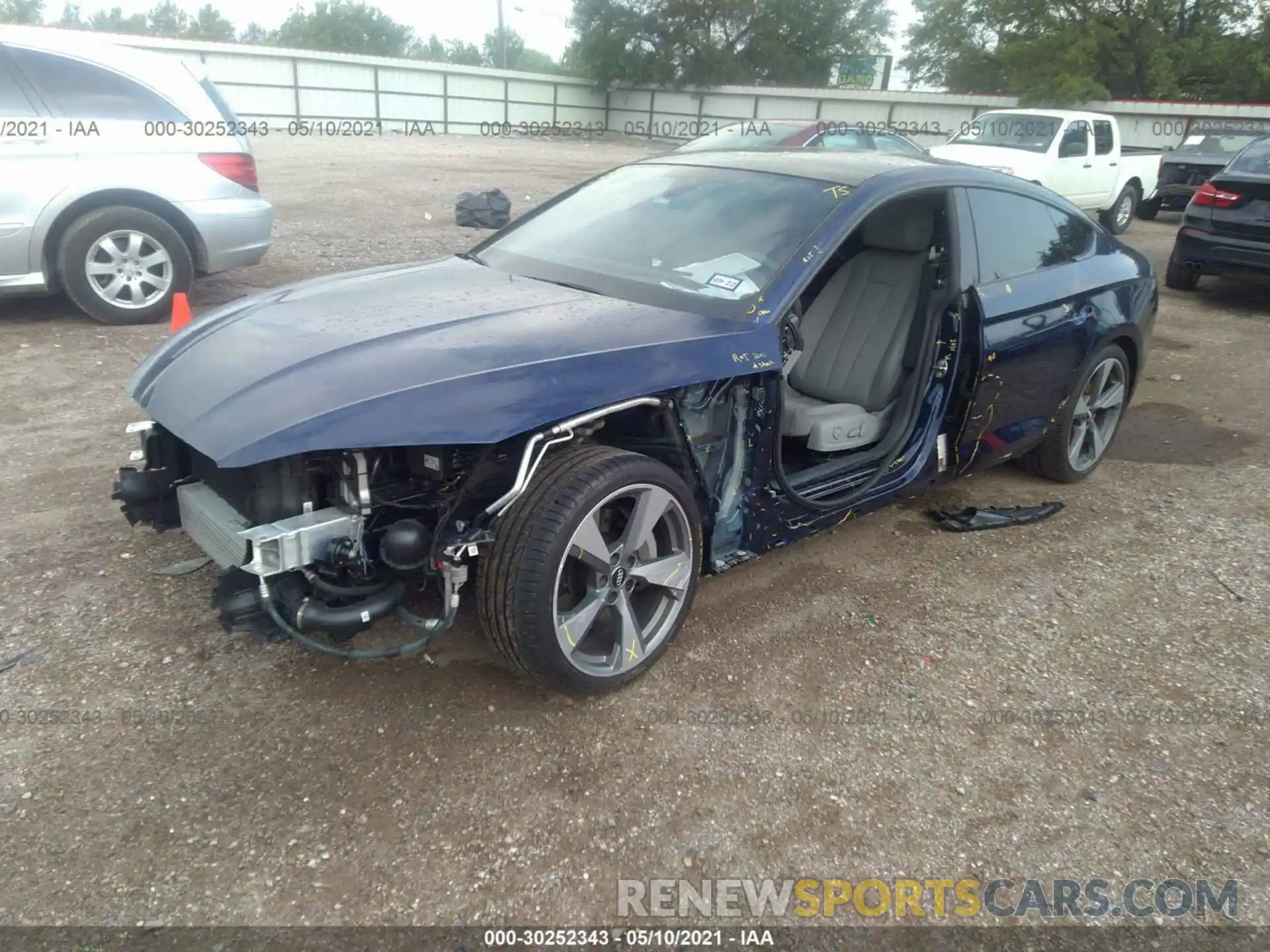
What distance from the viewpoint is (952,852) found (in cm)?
236

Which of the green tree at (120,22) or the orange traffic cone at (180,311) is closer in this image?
the orange traffic cone at (180,311)

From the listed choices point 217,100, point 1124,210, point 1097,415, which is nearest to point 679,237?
point 1097,415

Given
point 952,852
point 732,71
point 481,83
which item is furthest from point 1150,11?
point 952,852

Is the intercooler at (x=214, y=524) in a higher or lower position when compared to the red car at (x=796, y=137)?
lower

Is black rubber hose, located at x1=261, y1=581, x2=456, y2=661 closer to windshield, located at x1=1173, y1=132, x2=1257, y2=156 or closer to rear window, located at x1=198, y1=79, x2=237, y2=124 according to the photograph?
rear window, located at x1=198, y1=79, x2=237, y2=124

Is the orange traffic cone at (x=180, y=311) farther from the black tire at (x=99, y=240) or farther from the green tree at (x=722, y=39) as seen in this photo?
the green tree at (x=722, y=39)

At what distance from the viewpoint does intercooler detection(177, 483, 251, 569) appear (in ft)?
8.18

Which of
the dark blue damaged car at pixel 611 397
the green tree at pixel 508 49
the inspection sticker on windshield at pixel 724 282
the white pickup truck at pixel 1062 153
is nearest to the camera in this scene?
the dark blue damaged car at pixel 611 397

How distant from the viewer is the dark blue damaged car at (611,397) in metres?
2.49

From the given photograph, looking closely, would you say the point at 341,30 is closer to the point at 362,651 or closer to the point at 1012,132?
the point at 1012,132

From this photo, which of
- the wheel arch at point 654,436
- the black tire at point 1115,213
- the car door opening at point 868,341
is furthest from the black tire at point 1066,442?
the black tire at point 1115,213

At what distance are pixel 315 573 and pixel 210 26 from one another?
86697 millimetres

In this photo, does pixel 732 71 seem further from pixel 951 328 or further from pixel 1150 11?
pixel 951 328

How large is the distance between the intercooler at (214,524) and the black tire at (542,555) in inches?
25.7
